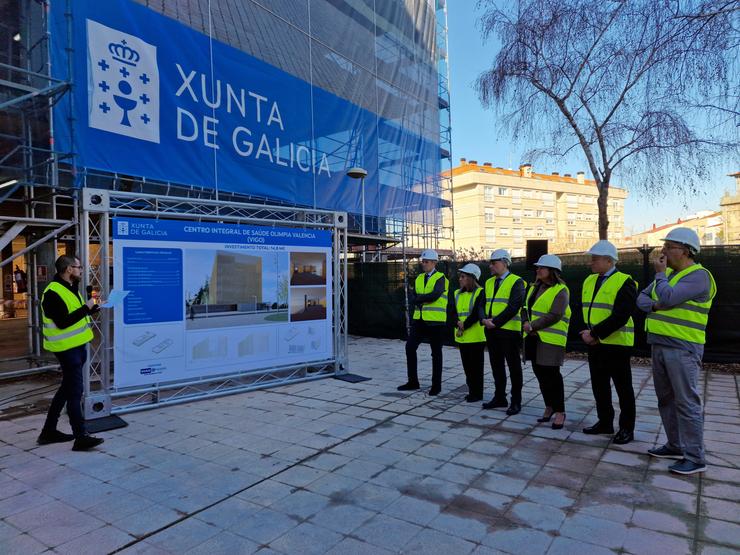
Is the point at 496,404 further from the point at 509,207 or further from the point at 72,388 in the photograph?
the point at 509,207

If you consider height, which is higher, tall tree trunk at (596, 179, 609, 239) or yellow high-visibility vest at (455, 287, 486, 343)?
tall tree trunk at (596, 179, 609, 239)

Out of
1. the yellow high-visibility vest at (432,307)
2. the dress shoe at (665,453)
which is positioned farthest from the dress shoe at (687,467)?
the yellow high-visibility vest at (432,307)

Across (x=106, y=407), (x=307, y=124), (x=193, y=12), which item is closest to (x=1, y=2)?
(x=193, y=12)

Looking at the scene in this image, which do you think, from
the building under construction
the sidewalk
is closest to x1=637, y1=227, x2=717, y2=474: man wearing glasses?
the sidewalk

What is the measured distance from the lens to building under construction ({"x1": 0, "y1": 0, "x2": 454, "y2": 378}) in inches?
269

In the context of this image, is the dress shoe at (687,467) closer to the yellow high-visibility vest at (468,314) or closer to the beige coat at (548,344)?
the beige coat at (548,344)

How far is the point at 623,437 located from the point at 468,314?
224 cm

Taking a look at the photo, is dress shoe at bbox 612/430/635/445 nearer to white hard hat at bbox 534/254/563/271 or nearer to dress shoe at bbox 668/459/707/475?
dress shoe at bbox 668/459/707/475

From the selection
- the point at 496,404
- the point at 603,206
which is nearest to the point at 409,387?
the point at 496,404

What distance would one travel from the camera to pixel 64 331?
452 cm

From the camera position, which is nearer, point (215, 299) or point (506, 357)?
point (506, 357)

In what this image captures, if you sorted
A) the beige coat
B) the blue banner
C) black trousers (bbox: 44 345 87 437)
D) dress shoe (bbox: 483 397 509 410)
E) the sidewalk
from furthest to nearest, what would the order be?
the blue banner < dress shoe (bbox: 483 397 509 410) < the beige coat < black trousers (bbox: 44 345 87 437) < the sidewalk

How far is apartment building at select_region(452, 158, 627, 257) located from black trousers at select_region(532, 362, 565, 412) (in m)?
61.1

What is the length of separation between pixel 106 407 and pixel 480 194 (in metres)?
66.9
